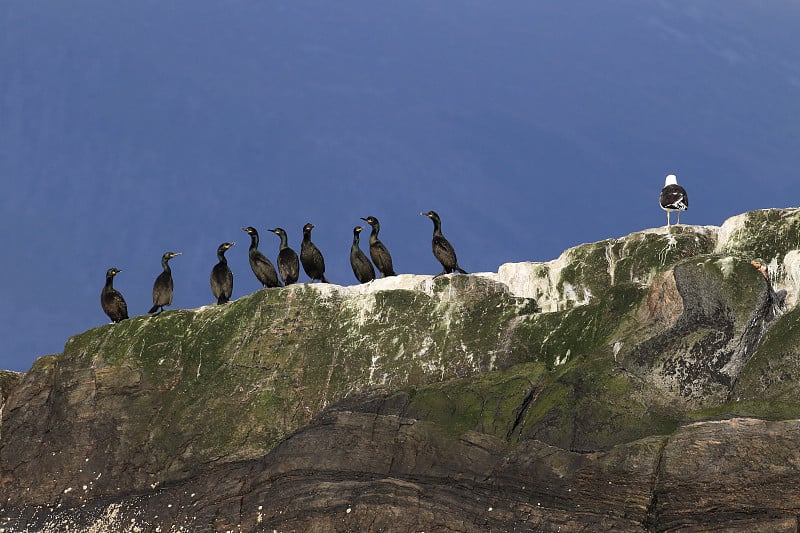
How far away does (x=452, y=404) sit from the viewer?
29.2 metres

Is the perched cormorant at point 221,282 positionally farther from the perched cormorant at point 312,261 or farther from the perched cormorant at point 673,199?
the perched cormorant at point 673,199

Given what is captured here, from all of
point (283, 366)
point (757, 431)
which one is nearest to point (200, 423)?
point (283, 366)

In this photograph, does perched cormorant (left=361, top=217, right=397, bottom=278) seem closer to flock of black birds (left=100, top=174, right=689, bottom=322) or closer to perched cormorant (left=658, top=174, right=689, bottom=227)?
flock of black birds (left=100, top=174, right=689, bottom=322)

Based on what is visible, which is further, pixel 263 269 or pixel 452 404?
pixel 263 269

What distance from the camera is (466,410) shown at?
28.9 metres

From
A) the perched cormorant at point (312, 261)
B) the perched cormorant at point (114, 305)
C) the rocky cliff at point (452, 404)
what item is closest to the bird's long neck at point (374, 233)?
the perched cormorant at point (312, 261)

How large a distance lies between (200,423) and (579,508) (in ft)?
33.1

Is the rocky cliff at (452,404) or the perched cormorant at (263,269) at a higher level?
the perched cormorant at (263,269)

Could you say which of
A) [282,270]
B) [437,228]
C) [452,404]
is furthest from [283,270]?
[452,404]

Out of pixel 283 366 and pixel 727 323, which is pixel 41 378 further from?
pixel 727 323

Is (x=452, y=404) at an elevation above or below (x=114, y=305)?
below

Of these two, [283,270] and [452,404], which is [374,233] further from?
[452,404]

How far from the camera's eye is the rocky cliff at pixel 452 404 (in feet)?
82.7

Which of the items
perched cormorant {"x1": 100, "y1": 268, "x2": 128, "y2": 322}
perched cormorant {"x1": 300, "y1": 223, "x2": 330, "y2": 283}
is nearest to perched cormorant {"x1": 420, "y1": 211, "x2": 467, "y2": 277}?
perched cormorant {"x1": 300, "y1": 223, "x2": 330, "y2": 283}
